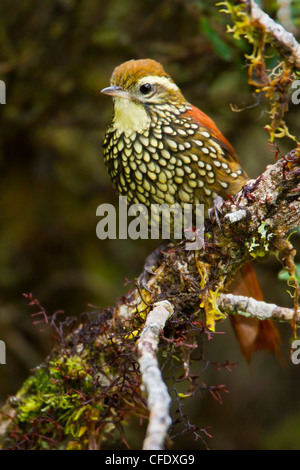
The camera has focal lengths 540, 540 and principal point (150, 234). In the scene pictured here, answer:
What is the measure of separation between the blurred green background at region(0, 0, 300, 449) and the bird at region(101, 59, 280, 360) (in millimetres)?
750

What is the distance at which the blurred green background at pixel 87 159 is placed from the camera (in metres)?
3.99

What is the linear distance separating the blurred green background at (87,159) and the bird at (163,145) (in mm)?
750

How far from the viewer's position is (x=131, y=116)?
9.37 ft

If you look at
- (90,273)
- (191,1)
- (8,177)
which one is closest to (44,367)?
(90,273)

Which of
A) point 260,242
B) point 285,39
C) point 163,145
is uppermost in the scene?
point 163,145

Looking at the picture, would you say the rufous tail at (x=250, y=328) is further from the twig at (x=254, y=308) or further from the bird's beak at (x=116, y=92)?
the bird's beak at (x=116, y=92)

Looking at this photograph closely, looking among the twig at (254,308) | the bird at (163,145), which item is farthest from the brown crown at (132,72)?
the twig at (254,308)

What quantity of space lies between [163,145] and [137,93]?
1.03 feet

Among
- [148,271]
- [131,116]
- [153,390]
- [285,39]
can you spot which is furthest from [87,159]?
[153,390]

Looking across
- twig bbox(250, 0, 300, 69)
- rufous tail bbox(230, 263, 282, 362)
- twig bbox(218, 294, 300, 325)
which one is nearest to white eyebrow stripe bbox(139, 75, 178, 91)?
twig bbox(250, 0, 300, 69)

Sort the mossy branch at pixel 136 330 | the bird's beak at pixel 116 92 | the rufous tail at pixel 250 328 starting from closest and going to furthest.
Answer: the mossy branch at pixel 136 330 < the bird's beak at pixel 116 92 < the rufous tail at pixel 250 328

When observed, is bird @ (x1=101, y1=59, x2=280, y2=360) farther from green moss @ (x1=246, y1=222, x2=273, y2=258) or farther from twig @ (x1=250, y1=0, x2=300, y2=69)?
twig @ (x1=250, y1=0, x2=300, y2=69)

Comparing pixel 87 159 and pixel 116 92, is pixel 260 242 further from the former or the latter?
pixel 87 159
